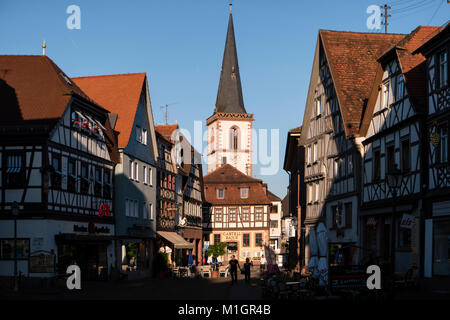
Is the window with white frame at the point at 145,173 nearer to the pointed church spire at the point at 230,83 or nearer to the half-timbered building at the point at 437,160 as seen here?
the half-timbered building at the point at 437,160

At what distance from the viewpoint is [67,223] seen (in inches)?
1455

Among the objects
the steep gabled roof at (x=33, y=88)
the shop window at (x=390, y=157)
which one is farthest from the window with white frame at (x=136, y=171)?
the shop window at (x=390, y=157)

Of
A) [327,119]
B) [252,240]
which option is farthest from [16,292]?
[252,240]

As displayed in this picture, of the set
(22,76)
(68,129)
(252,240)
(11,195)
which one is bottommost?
(252,240)

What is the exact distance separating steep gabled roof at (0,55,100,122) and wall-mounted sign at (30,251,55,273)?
656 centimetres

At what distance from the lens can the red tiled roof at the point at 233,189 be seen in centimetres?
8875

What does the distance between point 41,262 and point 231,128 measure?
4145 inches

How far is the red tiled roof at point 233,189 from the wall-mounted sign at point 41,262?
179 ft

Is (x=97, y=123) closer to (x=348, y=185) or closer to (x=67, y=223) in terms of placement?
(x=67, y=223)

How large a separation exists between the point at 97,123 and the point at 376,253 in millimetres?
17109

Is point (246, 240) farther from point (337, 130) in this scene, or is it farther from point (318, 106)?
point (337, 130)

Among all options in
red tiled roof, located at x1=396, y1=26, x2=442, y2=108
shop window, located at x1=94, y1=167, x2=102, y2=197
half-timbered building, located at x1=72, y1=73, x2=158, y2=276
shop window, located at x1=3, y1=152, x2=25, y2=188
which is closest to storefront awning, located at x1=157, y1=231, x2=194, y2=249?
half-timbered building, located at x1=72, y1=73, x2=158, y2=276

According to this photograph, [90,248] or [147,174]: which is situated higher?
[147,174]
